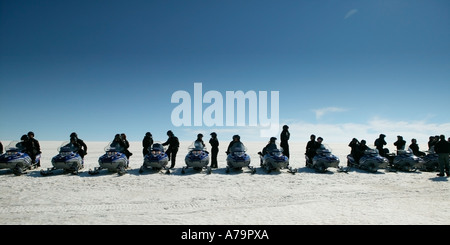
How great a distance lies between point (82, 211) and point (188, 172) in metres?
6.20

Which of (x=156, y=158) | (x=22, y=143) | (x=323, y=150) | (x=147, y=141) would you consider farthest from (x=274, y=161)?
(x=22, y=143)

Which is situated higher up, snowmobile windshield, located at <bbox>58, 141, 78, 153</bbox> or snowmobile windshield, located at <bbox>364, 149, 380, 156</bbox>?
snowmobile windshield, located at <bbox>58, 141, 78, 153</bbox>

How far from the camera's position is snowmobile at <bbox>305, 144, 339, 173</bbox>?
12.7 metres

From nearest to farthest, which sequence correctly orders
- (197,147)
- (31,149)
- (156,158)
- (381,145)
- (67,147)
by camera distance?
(156,158), (67,147), (31,149), (197,147), (381,145)

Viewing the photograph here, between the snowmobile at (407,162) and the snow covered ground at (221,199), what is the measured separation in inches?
80.1

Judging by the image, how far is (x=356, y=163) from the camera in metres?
14.3

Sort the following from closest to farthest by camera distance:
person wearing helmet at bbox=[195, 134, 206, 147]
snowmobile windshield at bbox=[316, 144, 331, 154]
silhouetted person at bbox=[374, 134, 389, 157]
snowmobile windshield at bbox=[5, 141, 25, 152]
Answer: snowmobile windshield at bbox=[5, 141, 25, 152] < person wearing helmet at bbox=[195, 134, 206, 147] < snowmobile windshield at bbox=[316, 144, 331, 154] < silhouetted person at bbox=[374, 134, 389, 157]

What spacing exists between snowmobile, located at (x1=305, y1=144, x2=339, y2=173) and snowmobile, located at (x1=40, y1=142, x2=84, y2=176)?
38.6ft

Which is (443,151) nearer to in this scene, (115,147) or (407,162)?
(407,162)

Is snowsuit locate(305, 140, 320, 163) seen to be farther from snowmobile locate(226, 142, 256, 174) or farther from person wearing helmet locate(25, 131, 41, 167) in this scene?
person wearing helmet locate(25, 131, 41, 167)

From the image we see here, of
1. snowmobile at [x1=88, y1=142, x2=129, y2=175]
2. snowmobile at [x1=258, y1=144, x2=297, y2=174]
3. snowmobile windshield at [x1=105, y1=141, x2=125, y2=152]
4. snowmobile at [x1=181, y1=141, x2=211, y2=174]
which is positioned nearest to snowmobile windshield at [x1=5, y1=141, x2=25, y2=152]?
snowmobile at [x1=88, y1=142, x2=129, y2=175]

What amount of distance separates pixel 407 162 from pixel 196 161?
459 inches

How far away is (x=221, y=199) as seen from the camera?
25.2 ft
